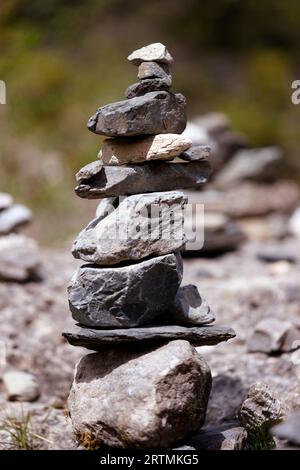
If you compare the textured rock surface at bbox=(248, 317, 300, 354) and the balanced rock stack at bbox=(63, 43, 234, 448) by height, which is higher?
the balanced rock stack at bbox=(63, 43, 234, 448)

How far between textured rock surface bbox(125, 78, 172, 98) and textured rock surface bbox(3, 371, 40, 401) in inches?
93.8

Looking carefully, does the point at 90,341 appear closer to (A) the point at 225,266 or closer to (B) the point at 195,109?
(A) the point at 225,266

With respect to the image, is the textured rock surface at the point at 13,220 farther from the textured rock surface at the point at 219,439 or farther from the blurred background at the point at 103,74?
the textured rock surface at the point at 219,439

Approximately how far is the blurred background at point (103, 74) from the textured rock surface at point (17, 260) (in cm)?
237

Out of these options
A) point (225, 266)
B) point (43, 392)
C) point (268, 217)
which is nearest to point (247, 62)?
point (268, 217)

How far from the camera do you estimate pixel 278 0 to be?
1712 centimetres

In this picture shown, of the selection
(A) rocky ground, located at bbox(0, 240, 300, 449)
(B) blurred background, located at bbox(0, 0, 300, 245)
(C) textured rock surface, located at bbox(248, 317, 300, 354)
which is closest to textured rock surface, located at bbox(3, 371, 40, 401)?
(A) rocky ground, located at bbox(0, 240, 300, 449)

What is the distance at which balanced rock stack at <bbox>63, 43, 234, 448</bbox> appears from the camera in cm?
361

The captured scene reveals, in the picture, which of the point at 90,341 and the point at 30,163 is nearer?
the point at 90,341

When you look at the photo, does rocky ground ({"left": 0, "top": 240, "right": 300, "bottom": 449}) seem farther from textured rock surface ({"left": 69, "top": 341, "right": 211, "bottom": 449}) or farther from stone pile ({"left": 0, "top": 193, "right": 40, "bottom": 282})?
textured rock surface ({"left": 69, "top": 341, "right": 211, "bottom": 449})

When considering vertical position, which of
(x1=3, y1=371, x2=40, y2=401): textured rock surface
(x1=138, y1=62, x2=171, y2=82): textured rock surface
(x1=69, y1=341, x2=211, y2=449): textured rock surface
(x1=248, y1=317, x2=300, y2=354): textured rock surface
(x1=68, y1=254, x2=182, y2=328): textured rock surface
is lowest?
(x1=3, y1=371, x2=40, y2=401): textured rock surface

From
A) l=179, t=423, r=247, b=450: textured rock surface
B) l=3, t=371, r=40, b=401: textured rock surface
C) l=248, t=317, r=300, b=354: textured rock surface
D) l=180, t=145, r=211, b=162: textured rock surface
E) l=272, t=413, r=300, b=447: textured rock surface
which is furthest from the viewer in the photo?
l=248, t=317, r=300, b=354: textured rock surface

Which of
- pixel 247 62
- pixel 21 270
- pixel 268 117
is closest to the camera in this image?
pixel 21 270
